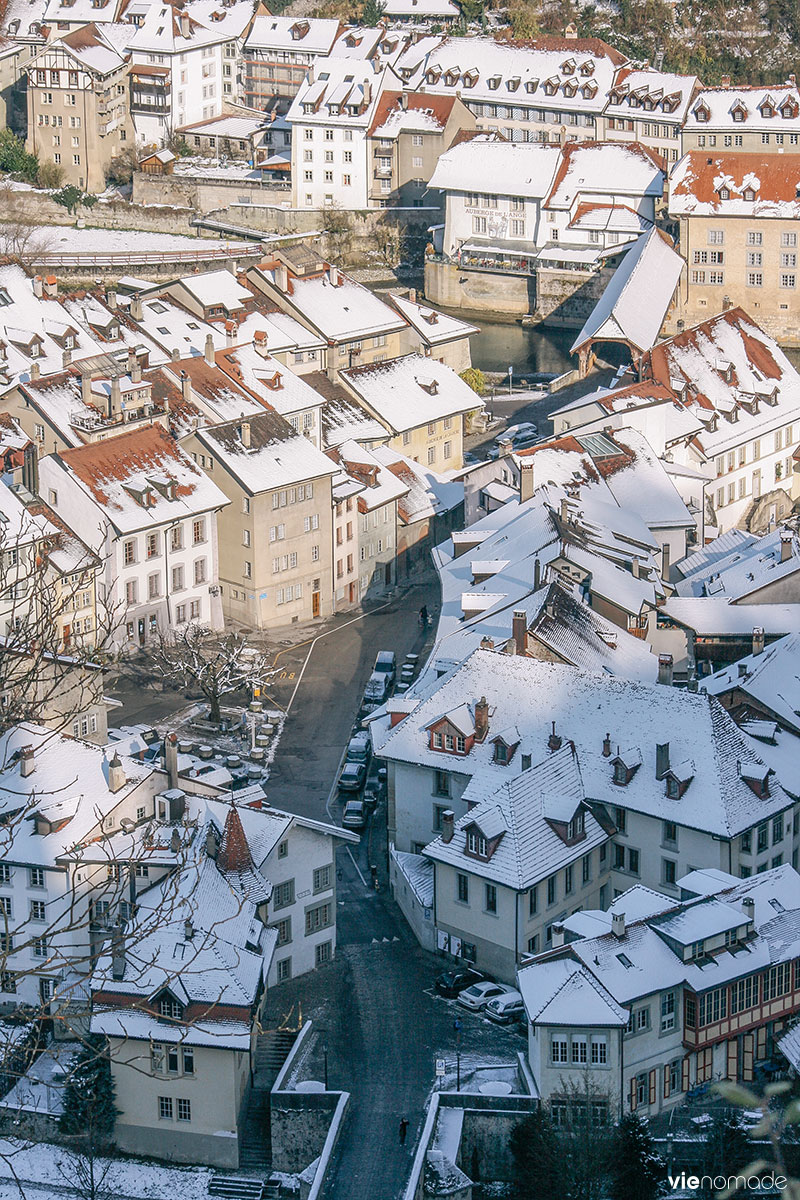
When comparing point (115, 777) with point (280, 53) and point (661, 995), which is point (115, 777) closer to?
point (661, 995)

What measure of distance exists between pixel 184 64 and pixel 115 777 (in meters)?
87.2

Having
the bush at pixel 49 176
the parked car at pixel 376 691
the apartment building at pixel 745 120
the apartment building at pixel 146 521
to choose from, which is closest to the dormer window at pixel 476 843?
the parked car at pixel 376 691

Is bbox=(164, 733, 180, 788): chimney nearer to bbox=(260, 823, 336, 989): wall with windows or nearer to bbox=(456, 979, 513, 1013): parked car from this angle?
bbox=(260, 823, 336, 989): wall with windows

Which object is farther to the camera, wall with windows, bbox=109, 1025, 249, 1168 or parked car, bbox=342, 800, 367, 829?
parked car, bbox=342, 800, 367, 829

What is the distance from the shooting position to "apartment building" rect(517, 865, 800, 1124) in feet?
158

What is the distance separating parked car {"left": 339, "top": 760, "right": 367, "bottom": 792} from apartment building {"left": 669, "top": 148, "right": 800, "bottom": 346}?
55052 millimetres

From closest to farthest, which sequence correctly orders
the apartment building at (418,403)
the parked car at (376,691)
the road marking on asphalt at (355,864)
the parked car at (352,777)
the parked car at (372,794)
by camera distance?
the road marking on asphalt at (355,864) → the parked car at (372,794) → the parked car at (352,777) → the parked car at (376,691) → the apartment building at (418,403)

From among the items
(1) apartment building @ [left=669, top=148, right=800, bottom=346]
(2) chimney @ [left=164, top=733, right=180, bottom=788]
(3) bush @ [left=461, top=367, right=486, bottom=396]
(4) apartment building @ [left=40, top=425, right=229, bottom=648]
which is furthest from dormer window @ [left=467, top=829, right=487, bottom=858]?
(1) apartment building @ [left=669, top=148, right=800, bottom=346]

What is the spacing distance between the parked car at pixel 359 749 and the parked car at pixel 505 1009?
14286 mm

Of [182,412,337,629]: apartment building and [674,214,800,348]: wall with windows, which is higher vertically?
[674,214,800,348]: wall with windows

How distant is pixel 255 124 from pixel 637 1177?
99.0 m

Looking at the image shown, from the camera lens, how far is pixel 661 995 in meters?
49.1

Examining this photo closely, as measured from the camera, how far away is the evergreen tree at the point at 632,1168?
46125mm

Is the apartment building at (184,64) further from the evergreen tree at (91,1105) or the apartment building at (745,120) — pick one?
the evergreen tree at (91,1105)
